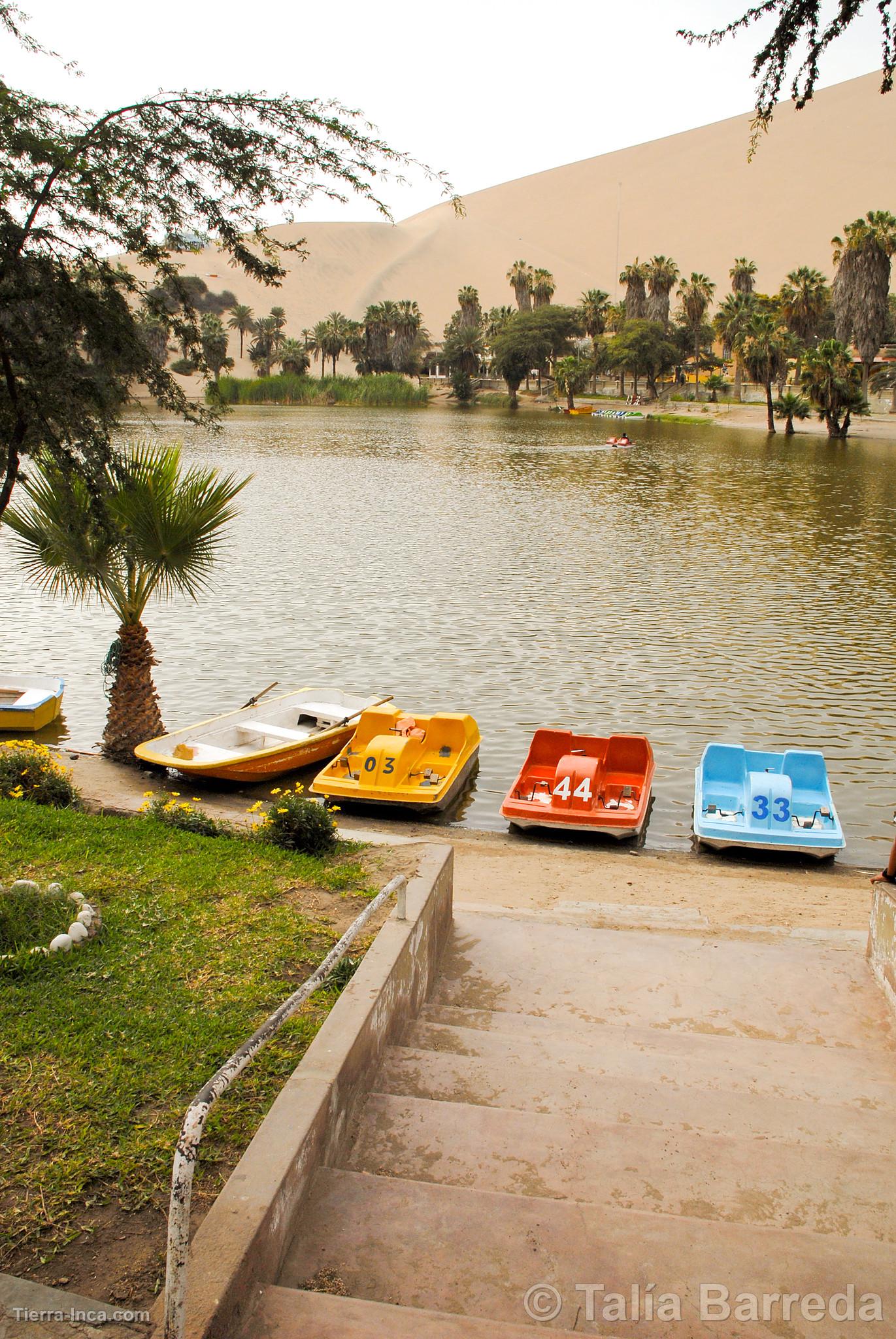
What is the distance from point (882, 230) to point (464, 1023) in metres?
86.1

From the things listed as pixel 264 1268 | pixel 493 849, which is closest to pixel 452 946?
pixel 264 1268

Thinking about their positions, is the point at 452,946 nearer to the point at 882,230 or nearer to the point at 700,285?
the point at 882,230

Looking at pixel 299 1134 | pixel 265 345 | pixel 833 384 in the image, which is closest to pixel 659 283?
pixel 833 384

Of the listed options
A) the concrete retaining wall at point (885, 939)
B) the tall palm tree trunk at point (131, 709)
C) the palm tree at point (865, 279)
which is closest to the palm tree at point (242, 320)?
the palm tree at point (865, 279)

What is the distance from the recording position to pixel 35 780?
1073cm

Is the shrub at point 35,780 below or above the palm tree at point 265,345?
below

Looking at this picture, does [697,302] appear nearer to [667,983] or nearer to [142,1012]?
[667,983]

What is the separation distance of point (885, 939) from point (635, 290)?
415 feet

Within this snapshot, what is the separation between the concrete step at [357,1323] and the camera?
10.3ft

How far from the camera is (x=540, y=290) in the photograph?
142 meters

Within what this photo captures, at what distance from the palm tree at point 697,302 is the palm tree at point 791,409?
100 feet

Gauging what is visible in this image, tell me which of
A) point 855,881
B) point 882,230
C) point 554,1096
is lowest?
point 855,881

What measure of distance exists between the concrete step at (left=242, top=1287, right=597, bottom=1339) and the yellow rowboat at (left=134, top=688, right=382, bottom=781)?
453 inches

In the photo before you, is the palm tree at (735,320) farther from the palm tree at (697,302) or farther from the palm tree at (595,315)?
the palm tree at (595,315)
